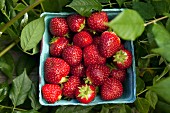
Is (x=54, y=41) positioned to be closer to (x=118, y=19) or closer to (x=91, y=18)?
(x=91, y=18)

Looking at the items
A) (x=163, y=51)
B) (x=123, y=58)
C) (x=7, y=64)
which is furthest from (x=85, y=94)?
(x=163, y=51)

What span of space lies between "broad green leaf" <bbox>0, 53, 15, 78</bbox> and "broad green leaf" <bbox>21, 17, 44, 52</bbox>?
0.08m

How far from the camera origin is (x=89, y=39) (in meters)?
0.99

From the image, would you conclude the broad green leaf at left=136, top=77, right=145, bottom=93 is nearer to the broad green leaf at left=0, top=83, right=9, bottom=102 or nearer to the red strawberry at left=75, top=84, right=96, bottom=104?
the red strawberry at left=75, top=84, right=96, bottom=104

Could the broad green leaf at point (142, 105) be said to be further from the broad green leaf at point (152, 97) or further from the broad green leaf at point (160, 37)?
the broad green leaf at point (160, 37)

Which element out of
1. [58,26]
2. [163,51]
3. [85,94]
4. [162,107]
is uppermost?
[163,51]

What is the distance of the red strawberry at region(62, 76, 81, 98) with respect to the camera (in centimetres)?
98

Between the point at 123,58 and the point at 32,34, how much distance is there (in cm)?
22

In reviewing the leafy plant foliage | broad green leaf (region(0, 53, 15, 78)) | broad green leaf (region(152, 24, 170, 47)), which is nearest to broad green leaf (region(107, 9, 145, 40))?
broad green leaf (region(152, 24, 170, 47))

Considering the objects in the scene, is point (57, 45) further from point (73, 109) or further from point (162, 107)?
point (162, 107)

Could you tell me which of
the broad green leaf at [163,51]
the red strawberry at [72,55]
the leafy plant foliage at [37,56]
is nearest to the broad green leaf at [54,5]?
the leafy plant foliage at [37,56]

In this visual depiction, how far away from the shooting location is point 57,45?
100 cm

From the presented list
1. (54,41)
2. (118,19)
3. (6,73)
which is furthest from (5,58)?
(118,19)

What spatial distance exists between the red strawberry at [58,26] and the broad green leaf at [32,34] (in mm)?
34
